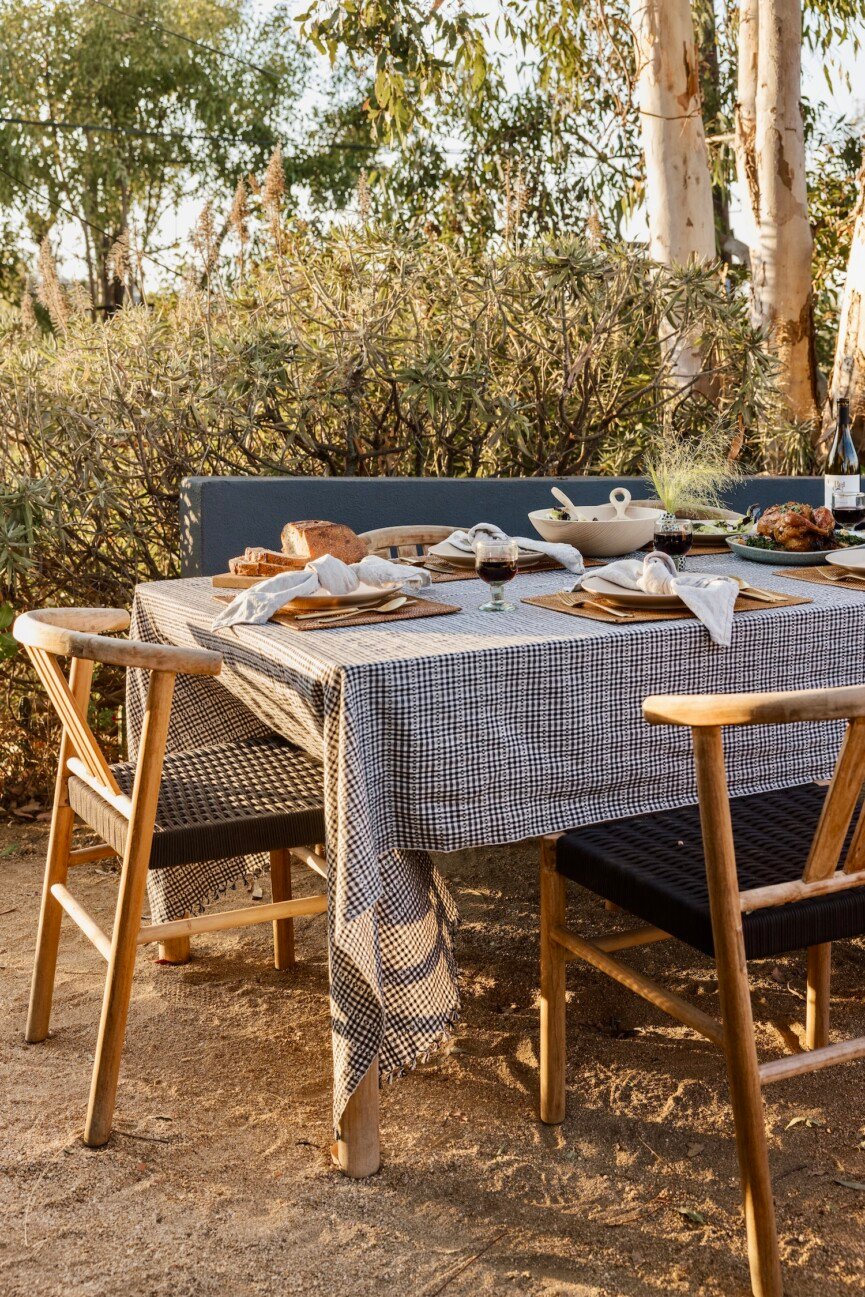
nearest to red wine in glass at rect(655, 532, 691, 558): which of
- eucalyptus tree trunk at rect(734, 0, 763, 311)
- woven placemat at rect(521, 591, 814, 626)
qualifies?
woven placemat at rect(521, 591, 814, 626)

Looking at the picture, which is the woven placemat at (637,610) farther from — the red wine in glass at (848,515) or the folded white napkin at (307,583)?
the red wine in glass at (848,515)

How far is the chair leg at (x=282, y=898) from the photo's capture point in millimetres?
2744

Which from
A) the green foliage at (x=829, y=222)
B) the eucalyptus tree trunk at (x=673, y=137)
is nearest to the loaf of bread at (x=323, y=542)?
the eucalyptus tree trunk at (x=673, y=137)

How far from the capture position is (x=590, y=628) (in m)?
2.05

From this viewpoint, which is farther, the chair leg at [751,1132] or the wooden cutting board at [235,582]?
the wooden cutting board at [235,582]

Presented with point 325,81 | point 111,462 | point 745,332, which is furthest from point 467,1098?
point 325,81

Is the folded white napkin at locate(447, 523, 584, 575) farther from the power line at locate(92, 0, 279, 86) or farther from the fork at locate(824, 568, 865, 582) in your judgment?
the power line at locate(92, 0, 279, 86)

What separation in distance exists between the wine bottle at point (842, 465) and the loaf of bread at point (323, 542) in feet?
4.09

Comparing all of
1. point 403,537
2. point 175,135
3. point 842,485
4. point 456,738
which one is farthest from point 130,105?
point 456,738

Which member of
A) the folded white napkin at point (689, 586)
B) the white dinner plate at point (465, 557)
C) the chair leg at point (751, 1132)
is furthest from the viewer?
the white dinner plate at point (465, 557)

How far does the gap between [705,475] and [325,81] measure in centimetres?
1809

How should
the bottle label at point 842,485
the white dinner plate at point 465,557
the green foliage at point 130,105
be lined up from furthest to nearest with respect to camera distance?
the green foliage at point 130,105, the bottle label at point 842,485, the white dinner plate at point 465,557

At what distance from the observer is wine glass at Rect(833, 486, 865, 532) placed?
3.03m

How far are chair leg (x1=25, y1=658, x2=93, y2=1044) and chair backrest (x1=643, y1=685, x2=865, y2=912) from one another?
1.24 metres
